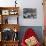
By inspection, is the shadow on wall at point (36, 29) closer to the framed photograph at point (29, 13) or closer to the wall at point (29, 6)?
the wall at point (29, 6)

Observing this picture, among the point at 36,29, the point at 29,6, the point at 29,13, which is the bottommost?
the point at 36,29

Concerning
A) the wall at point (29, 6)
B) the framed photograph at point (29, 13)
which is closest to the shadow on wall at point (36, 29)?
the wall at point (29, 6)

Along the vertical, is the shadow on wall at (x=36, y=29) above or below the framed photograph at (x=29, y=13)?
below

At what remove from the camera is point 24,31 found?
4738 mm

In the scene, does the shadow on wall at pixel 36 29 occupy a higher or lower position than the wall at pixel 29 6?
lower

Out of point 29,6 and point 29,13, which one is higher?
point 29,6

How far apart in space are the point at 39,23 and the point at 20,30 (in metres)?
0.61

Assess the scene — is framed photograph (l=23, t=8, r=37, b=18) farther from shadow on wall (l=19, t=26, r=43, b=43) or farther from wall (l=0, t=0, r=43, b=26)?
shadow on wall (l=19, t=26, r=43, b=43)

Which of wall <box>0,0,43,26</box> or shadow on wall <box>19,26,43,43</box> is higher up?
wall <box>0,0,43,26</box>

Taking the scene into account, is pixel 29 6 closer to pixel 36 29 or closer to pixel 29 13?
pixel 29 13

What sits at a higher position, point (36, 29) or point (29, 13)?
point (29, 13)

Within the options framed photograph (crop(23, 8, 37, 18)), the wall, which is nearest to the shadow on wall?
the wall

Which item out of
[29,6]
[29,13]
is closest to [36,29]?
[29,13]

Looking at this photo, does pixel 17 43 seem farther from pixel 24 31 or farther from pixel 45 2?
pixel 45 2
